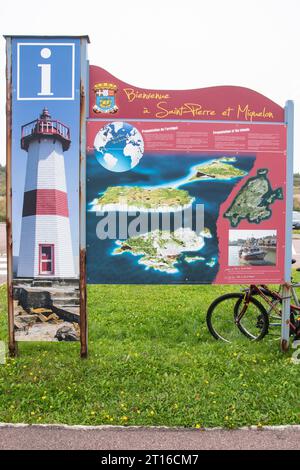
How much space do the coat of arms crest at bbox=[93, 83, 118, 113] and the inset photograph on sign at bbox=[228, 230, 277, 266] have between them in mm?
2103

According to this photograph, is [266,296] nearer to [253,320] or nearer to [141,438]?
[253,320]

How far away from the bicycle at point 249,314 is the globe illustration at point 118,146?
91.3 inches

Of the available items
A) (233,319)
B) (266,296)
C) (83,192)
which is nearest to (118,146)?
(83,192)

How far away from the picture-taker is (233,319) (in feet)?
23.1

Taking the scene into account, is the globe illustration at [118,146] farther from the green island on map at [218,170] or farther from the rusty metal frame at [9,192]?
the rusty metal frame at [9,192]

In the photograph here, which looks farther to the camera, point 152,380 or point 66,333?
point 66,333

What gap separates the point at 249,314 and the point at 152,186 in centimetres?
262

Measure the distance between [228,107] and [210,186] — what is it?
3.19ft

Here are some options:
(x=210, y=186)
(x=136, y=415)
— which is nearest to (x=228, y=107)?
(x=210, y=186)

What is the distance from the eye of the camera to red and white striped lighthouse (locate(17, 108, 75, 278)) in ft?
18.5

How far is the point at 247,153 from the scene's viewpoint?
585cm

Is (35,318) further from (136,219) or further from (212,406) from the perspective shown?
(212,406)

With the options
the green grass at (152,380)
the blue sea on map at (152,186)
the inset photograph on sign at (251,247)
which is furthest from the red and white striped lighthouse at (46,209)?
the inset photograph on sign at (251,247)

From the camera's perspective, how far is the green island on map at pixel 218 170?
19.2ft
